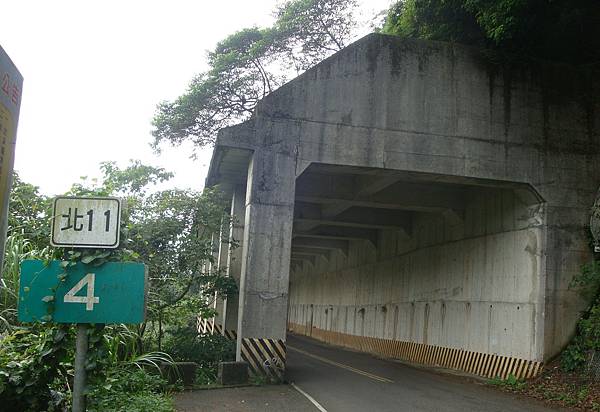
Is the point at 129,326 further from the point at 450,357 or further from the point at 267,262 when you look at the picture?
the point at 450,357

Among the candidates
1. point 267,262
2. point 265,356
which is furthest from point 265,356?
point 267,262

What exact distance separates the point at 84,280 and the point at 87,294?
100 mm

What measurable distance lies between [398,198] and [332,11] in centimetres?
1548

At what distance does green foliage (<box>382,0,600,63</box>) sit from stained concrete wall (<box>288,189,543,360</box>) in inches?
166

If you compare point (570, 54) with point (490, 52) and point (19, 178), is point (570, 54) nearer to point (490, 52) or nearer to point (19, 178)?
point (490, 52)

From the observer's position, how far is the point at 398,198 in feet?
64.9

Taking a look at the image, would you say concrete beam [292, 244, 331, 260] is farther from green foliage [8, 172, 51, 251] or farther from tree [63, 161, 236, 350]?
green foliage [8, 172, 51, 251]

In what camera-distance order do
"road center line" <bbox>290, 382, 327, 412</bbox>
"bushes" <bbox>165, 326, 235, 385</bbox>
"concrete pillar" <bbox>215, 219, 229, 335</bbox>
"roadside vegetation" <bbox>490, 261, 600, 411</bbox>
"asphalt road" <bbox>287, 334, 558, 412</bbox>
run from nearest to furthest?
"road center line" <bbox>290, 382, 327, 412</bbox>, "asphalt road" <bbox>287, 334, 558, 412</bbox>, "roadside vegetation" <bbox>490, 261, 600, 411</bbox>, "bushes" <bbox>165, 326, 235, 385</bbox>, "concrete pillar" <bbox>215, 219, 229, 335</bbox>

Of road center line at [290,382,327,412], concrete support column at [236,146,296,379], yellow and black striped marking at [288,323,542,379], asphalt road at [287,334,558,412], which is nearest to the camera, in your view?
road center line at [290,382,327,412]

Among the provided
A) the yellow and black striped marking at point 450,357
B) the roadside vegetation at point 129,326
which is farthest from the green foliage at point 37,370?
the yellow and black striped marking at point 450,357

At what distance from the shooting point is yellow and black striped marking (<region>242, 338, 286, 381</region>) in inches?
545

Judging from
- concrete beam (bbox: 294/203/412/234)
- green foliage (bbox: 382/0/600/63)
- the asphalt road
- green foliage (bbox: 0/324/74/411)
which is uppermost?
green foliage (bbox: 382/0/600/63)

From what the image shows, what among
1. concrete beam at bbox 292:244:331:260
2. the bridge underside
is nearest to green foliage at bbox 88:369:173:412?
the bridge underside

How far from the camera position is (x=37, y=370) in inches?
252
